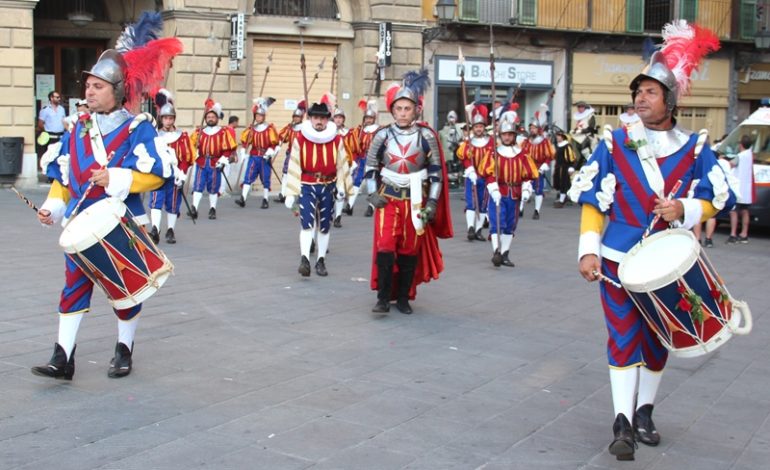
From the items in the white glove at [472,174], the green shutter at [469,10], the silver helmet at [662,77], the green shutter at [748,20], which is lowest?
the white glove at [472,174]

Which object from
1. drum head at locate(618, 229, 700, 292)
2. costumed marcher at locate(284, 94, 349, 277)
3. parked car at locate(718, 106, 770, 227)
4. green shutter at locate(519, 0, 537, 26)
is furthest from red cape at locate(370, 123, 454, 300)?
green shutter at locate(519, 0, 537, 26)

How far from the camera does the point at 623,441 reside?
200 inches

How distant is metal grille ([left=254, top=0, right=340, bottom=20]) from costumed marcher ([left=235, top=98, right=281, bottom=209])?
3629 mm

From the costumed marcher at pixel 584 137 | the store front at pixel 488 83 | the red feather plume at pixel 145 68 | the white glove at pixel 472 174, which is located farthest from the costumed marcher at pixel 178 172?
the store front at pixel 488 83

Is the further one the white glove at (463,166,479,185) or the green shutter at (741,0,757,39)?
the green shutter at (741,0,757,39)

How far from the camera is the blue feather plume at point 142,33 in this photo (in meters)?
7.24

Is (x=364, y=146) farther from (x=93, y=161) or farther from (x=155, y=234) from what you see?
(x=93, y=161)

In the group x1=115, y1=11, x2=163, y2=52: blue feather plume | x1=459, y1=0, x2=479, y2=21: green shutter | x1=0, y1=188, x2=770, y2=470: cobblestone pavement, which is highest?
x1=459, y1=0, x2=479, y2=21: green shutter

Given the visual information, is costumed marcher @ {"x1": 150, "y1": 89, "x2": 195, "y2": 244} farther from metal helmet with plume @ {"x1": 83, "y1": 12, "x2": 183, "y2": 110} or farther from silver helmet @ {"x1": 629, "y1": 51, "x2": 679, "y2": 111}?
silver helmet @ {"x1": 629, "y1": 51, "x2": 679, "y2": 111}

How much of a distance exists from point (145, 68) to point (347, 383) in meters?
2.53

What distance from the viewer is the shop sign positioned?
1004 inches

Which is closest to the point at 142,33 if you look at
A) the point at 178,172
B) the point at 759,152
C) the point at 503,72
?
the point at 178,172

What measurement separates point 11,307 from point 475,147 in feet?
26.7

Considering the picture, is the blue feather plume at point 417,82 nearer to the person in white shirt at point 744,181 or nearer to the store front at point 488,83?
the person in white shirt at point 744,181
